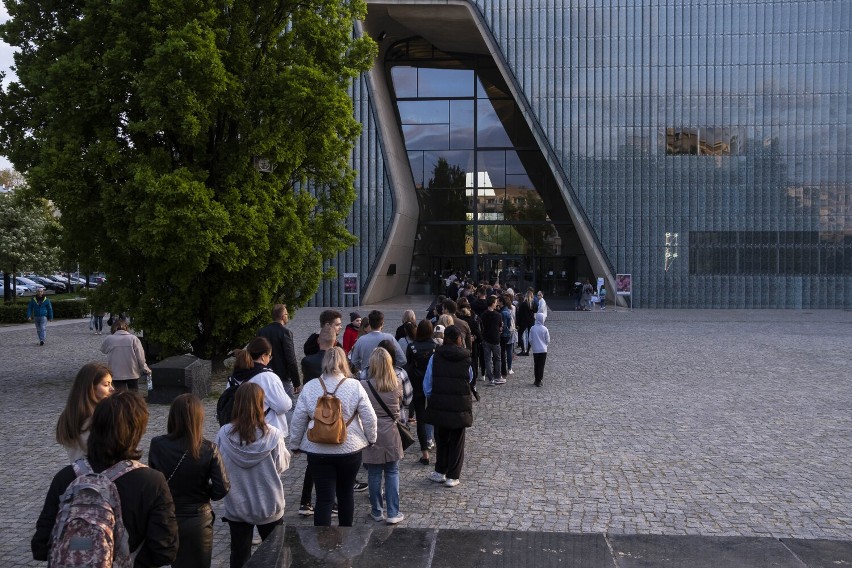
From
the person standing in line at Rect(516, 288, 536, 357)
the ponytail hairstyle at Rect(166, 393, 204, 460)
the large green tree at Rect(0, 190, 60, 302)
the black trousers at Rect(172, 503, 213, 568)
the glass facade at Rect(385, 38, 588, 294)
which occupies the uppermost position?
the glass facade at Rect(385, 38, 588, 294)

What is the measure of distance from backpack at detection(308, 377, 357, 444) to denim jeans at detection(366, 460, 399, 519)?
1.10 m

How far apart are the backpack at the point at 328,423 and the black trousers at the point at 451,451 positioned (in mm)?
2434

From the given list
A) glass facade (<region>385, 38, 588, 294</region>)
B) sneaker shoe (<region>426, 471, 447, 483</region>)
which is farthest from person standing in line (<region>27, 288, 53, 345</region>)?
glass facade (<region>385, 38, 588, 294</region>)

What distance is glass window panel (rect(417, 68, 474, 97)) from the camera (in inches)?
1677

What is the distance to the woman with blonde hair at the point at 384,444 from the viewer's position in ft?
24.6

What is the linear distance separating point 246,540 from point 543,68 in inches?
1397

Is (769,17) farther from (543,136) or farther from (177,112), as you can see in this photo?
(177,112)

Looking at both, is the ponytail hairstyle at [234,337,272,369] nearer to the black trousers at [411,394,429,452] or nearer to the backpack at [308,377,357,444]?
the backpack at [308,377,357,444]

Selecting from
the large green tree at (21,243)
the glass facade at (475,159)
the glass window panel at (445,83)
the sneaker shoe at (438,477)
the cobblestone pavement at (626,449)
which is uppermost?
the glass window panel at (445,83)

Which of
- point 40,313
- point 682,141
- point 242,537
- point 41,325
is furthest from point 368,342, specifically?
point 682,141

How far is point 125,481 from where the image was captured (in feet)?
13.4

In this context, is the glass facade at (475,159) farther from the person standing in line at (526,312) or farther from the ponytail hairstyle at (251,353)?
the ponytail hairstyle at (251,353)

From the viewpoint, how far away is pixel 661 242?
38.7m

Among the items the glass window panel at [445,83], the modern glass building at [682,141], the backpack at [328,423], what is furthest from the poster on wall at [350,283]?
the backpack at [328,423]
